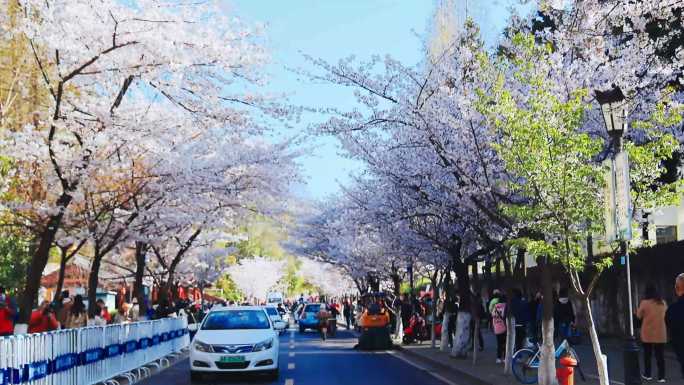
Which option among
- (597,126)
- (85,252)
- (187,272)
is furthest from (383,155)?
(187,272)

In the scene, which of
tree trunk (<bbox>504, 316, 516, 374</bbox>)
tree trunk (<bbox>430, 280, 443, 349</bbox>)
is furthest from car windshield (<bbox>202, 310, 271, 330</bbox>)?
tree trunk (<bbox>430, 280, 443, 349</bbox>)

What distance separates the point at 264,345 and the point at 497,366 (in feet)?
20.2

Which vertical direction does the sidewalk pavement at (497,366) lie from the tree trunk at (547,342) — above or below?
below

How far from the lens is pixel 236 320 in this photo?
1861cm

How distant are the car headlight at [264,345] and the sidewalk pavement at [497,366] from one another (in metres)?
4.08

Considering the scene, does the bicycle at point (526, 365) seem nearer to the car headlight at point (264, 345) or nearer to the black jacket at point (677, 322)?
the black jacket at point (677, 322)

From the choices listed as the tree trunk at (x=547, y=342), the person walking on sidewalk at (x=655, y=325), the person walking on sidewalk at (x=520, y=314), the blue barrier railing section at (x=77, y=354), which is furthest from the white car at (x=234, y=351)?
the person walking on sidewalk at (x=655, y=325)

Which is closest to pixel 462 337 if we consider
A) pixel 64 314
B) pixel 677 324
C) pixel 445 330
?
pixel 445 330

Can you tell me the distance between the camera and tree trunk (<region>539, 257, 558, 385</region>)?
48.9ft

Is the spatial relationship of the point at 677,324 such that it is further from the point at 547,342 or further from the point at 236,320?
the point at 236,320

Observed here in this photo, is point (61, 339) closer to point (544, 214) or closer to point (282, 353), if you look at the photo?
point (544, 214)

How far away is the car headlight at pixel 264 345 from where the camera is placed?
1706cm

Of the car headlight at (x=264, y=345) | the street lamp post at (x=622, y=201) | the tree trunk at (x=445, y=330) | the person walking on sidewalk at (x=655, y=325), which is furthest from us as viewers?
the tree trunk at (x=445, y=330)

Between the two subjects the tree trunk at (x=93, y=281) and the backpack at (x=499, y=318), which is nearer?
the backpack at (x=499, y=318)
